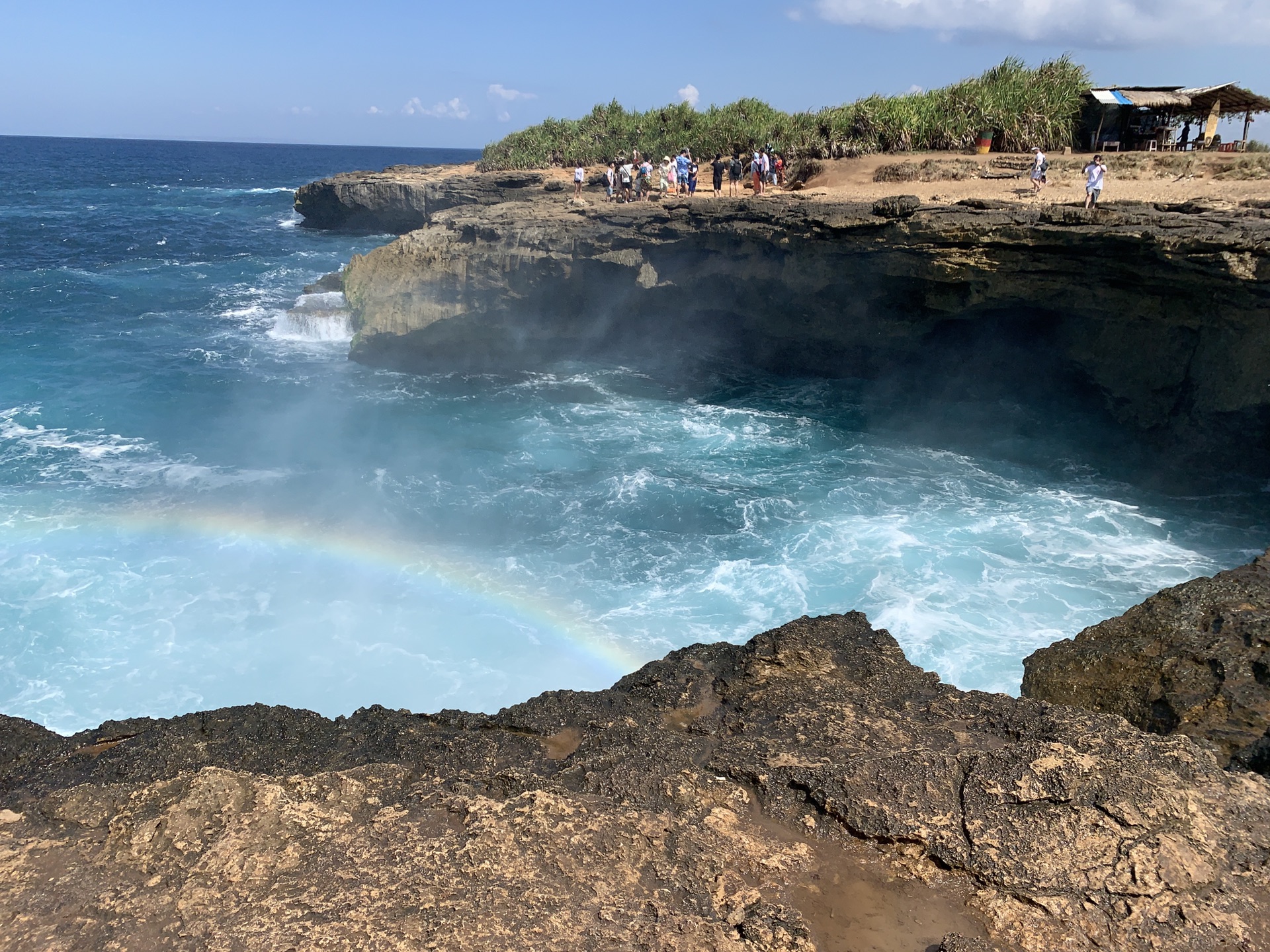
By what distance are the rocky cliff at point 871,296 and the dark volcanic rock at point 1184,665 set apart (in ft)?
31.0

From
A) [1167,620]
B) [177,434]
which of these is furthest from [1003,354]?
[177,434]

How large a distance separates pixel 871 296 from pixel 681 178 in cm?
852

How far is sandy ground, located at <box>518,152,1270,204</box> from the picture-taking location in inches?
766

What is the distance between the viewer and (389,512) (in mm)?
17125

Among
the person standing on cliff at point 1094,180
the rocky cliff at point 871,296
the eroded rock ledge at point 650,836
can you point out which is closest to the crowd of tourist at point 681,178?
the rocky cliff at point 871,296

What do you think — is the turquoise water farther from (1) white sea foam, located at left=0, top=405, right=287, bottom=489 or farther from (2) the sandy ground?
(2) the sandy ground

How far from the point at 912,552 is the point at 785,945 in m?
11.9

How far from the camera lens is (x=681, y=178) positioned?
26641 millimetres

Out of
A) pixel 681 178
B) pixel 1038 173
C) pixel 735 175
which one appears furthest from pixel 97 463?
pixel 1038 173

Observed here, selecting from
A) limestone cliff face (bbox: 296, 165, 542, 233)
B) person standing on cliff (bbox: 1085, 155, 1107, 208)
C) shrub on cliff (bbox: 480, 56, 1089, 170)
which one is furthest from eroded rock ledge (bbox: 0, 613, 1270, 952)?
limestone cliff face (bbox: 296, 165, 542, 233)

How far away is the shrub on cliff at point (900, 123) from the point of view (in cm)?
2784

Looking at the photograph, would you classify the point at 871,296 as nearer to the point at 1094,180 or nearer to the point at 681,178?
the point at 1094,180

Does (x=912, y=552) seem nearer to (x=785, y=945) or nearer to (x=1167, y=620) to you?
(x=1167, y=620)

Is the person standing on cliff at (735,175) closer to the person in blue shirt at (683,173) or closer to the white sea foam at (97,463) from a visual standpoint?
the person in blue shirt at (683,173)
